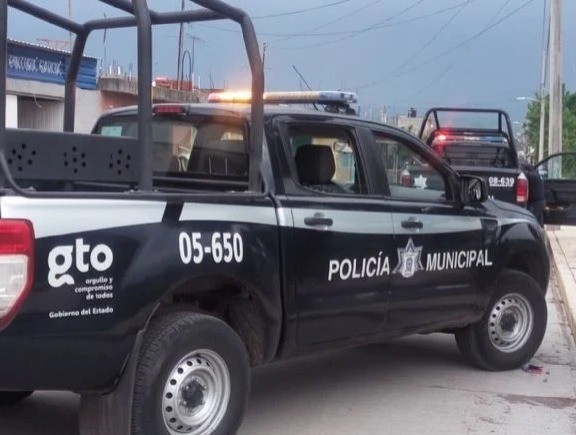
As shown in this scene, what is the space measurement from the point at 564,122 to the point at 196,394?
1977 inches

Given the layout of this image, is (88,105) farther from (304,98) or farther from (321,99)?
(321,99)

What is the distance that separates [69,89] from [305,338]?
2.32 meters

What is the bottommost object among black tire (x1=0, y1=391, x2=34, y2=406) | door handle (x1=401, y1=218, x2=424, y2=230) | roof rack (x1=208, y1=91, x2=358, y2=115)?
black tire (x1=0, y1=391, x2=34, y2=406)

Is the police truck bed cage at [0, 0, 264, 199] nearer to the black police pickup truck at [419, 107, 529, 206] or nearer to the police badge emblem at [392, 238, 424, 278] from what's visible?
the police badge emblem at [392, 238, 424, 278]

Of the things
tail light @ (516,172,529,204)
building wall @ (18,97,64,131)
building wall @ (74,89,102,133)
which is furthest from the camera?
building wall @ (74,89,102,133)

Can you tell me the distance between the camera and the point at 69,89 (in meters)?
6.29

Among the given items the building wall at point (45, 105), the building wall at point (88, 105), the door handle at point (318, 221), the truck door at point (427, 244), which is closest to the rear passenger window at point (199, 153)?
the door handle at point (318, 221)

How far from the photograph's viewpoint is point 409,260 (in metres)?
6.23

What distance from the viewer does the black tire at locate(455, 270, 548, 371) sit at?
7.21m

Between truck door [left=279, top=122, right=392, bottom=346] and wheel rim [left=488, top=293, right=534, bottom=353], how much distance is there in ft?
5.14

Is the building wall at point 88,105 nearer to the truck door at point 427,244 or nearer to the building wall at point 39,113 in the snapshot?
the building wall at point 39,113

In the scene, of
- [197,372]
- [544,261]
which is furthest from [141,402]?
[544,261]

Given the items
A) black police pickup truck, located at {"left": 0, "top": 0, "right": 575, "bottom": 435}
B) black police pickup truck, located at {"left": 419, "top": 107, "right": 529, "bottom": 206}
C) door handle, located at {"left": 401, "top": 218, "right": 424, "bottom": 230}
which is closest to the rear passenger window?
black police pickup truck, located at {"left": 0, "top": 0, "right": 575, "bottom": 435}

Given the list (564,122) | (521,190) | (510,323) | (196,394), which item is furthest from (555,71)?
(564,122)
